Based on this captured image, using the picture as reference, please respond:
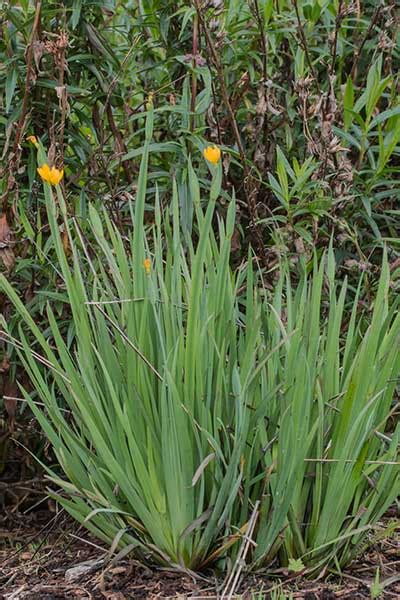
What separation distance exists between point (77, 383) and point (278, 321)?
58cm

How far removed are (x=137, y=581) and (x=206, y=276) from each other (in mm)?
920

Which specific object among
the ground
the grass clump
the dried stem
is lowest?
the ground

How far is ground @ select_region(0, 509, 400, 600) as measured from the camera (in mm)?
2385

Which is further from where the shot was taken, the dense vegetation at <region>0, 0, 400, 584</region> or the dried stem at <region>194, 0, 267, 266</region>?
the dried stem at <region>194, 0, 267, 266</region>

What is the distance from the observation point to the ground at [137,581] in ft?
7.82

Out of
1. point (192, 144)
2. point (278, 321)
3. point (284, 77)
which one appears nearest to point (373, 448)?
point (278, 321)

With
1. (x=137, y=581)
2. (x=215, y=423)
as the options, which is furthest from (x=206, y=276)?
(x=137, y=581)

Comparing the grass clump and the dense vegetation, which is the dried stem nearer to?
the dense vegetation

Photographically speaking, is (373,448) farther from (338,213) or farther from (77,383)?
(338,213)

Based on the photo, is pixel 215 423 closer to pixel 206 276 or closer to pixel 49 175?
pixel 206 276

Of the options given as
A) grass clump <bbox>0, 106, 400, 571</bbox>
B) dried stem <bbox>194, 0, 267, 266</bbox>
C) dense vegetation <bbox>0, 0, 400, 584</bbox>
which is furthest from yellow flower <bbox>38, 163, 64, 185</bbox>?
dried stem <bbox>194, 0, 267, 266</bbox>

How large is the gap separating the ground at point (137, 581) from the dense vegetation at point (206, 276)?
0.06m

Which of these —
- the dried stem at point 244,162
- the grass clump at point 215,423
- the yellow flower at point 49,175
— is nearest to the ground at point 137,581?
the grass clump at point 215,423

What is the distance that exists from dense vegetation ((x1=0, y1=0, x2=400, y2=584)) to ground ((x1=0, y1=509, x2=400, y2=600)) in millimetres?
57
